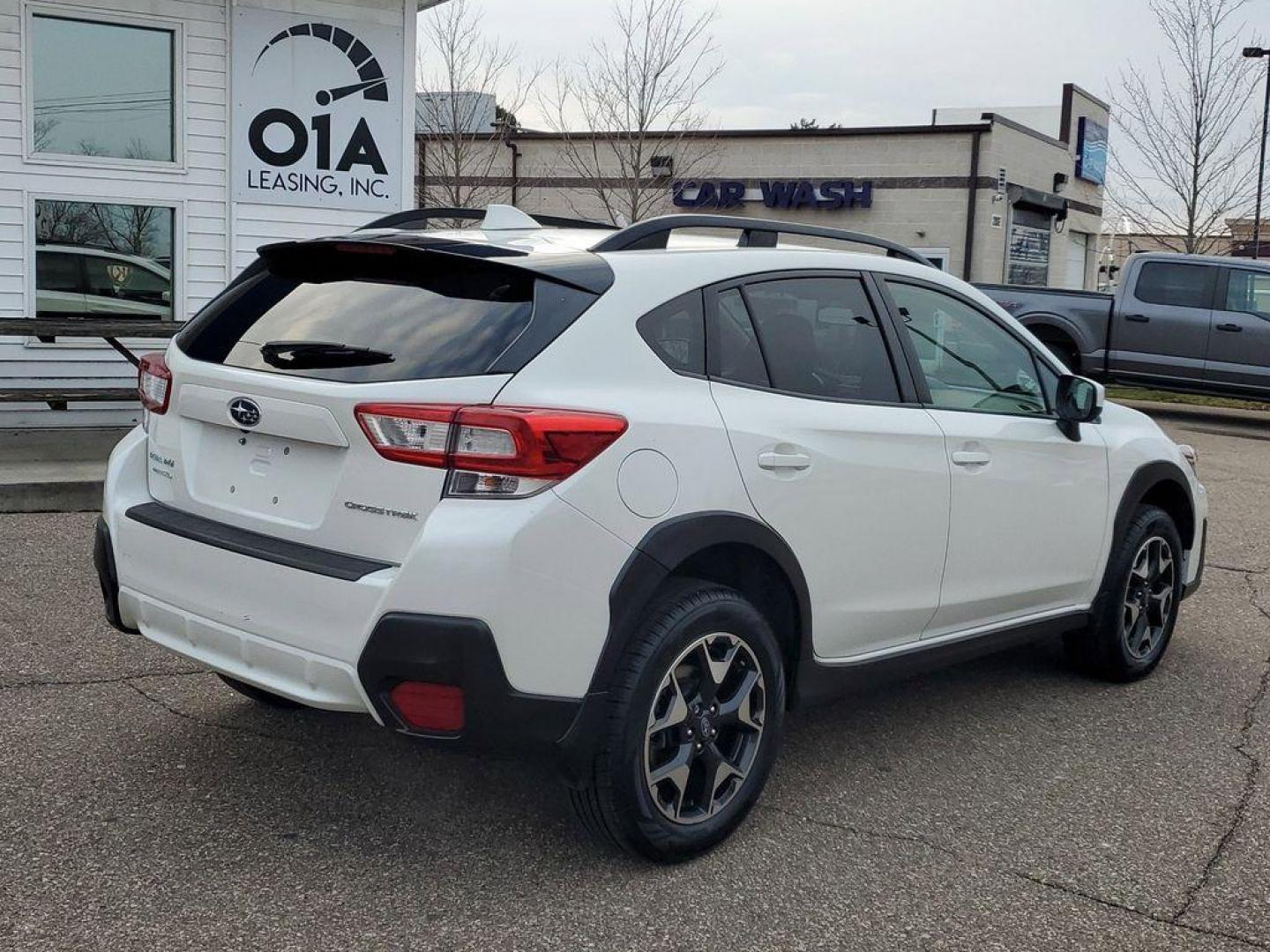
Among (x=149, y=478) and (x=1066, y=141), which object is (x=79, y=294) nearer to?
(x=149, y=478)

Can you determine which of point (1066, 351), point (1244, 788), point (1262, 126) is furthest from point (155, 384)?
point (1262, 126)

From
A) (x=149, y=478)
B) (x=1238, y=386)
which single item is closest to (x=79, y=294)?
(x=149, y=478)

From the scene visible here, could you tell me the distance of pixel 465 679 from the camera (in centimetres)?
311

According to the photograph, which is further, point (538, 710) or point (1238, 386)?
point (1238, 386)

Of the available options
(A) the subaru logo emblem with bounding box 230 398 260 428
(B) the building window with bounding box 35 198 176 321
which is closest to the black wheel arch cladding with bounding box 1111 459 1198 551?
(A) the subaru logo emblem with bounding box 230 398 260 428

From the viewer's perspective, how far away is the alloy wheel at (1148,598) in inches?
213

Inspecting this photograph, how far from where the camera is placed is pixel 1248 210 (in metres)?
27.3

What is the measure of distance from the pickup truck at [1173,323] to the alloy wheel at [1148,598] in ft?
35.3

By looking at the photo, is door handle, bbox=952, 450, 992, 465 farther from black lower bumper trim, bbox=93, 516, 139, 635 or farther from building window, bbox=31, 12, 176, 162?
building window, bbox=31, 12, 176, 162

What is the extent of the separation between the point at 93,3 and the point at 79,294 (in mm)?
2249

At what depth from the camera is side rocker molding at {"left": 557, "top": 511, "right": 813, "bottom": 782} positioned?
3.26 m

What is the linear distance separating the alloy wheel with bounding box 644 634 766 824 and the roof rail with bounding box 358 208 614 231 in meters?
1.46

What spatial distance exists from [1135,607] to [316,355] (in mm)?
3542

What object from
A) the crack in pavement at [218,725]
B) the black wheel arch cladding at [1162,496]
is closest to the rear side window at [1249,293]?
the black wheel arch cladding at [1162,496]
